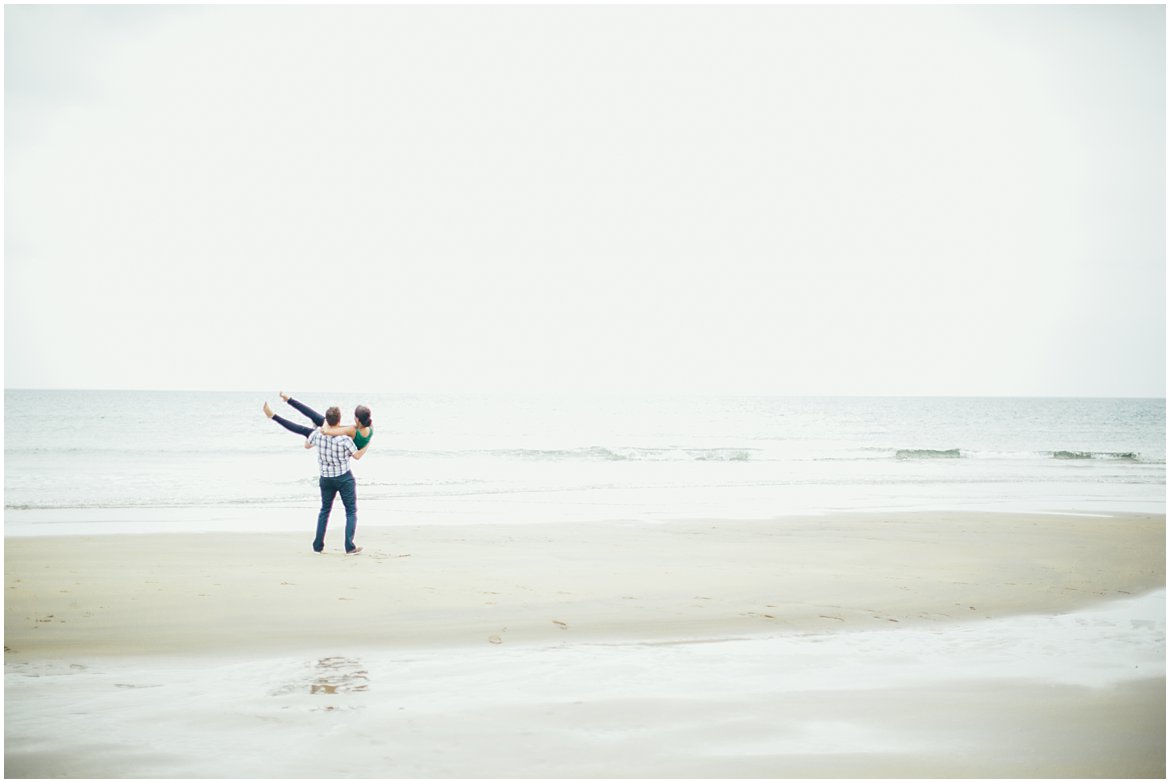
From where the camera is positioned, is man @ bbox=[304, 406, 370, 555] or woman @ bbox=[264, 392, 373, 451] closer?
woman @ bbox=[264, 392, 373, 451]

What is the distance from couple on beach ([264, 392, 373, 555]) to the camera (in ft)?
34.2

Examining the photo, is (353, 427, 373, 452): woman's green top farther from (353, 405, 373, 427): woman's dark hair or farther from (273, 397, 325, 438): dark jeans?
(273, 397, 325, 438): dark jeans

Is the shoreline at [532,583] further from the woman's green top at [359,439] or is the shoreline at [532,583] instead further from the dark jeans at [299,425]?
the dark jeans at [299,425]

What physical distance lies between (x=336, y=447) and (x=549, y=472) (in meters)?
18.9

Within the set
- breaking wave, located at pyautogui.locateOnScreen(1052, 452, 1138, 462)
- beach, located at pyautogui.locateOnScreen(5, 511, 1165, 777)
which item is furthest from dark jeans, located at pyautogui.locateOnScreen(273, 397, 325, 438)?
breaking wave, located at pyautogui.locateOnScreen(1052, 452, 1138, 462)

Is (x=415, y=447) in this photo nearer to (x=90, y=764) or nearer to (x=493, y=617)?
(x=493, y=617)

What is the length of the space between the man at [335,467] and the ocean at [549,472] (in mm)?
3614

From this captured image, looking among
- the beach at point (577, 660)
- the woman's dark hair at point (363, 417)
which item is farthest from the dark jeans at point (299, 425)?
the beach at point (577, 660)

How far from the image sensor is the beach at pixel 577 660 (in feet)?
→ 16.4

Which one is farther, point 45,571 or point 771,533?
point 771,533

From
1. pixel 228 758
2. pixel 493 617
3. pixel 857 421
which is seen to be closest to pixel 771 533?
pixel 493 617

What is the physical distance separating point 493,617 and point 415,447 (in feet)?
113

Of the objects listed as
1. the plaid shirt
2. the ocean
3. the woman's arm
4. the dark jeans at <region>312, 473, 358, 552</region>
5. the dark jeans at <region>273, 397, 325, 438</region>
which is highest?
the dark jeans at <region>273, 397, 325, 438</region>

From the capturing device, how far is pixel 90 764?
15.7ft
